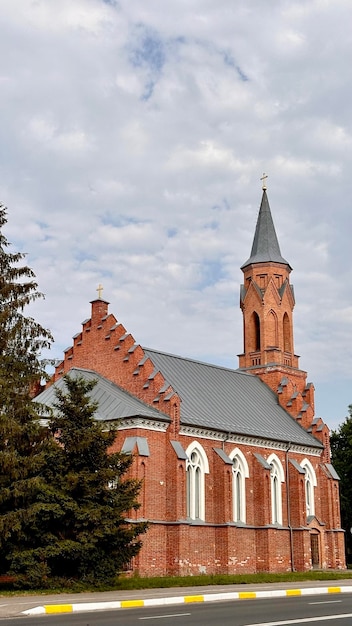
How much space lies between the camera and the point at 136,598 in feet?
72.6

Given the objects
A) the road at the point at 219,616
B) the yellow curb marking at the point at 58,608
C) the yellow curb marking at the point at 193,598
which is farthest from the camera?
the yellow curb marking at the point at 193,598

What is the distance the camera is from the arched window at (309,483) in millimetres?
45594

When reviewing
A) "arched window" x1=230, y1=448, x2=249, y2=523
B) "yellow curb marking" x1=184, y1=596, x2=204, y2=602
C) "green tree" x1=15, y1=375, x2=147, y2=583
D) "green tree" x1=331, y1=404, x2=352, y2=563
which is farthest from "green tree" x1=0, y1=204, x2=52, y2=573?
"green tree" x1=331, y1=404, x2=352, y2=563

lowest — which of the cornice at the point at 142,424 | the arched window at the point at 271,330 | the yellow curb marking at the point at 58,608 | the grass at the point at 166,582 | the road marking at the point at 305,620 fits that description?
the road marking at the point at 305,620

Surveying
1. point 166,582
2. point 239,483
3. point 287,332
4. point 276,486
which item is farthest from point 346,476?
point 166,582

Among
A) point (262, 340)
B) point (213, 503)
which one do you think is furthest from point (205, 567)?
point (262, 340)

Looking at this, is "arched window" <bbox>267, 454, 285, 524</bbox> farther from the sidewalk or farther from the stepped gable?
the sidewalk

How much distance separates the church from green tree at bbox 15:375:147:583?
315 cm

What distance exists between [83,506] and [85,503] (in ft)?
0.53

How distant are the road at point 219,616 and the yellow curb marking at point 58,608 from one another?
2.52 feet

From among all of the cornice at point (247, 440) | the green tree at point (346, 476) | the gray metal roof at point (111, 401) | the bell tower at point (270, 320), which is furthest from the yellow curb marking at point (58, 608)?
the green tree at point (346, 476)

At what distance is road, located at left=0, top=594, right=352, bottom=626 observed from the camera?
1590 centimetres

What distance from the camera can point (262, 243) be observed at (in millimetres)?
53469

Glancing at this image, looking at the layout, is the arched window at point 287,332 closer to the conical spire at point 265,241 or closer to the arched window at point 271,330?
the arched window at point 271,330
